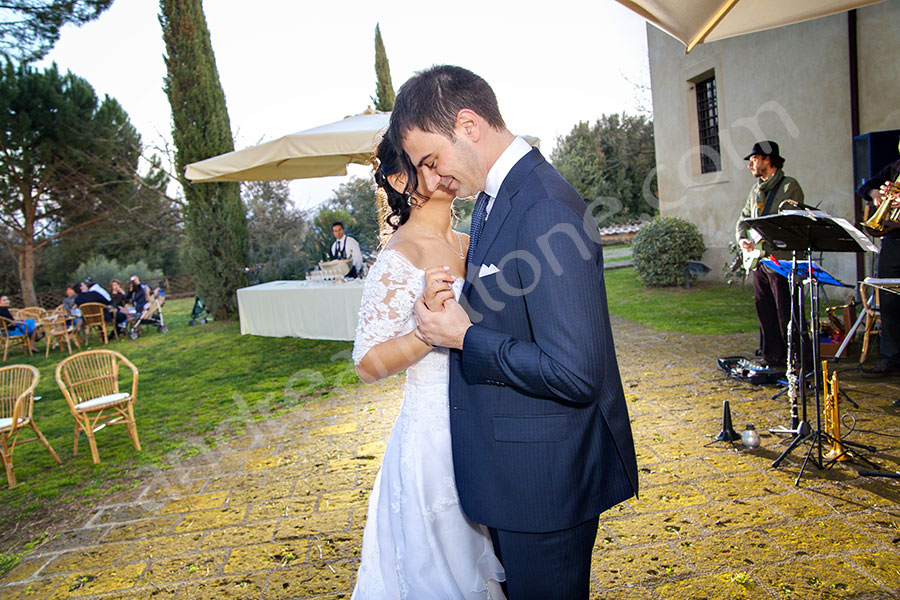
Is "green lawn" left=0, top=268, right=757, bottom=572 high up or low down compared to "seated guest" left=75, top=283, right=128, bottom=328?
down

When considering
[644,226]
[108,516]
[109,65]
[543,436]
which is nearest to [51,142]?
[109,65]

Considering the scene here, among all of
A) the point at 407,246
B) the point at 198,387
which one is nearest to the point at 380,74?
the point at 198,387

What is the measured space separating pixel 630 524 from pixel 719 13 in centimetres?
284

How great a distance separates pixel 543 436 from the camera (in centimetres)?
140

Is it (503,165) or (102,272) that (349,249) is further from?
(102,272)

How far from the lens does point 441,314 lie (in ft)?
4.82

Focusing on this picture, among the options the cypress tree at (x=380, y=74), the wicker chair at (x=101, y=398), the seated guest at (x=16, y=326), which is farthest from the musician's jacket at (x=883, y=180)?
the cypress tree at (x=380, y=74)

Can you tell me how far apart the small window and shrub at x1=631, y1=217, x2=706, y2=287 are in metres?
1.59

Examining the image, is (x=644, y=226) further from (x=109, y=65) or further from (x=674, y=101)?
(x=109, y=65)

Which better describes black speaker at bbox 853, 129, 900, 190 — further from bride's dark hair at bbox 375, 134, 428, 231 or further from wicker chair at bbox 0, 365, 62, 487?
wicker chair at bbox 0, 365, 62, 487

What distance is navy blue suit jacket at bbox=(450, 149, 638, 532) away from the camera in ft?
4.23

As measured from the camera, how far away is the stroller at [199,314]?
1561 centimetres

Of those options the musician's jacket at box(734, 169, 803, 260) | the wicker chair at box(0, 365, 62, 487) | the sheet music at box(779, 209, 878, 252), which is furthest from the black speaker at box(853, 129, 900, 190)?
the wicker chair at box(0, 365, 62, 487)

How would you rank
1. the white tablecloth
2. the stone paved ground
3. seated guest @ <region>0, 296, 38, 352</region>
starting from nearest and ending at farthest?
the stone paved ground → the white tablecloth → seated guest @ <region>0, 296, 38, 352</region>
